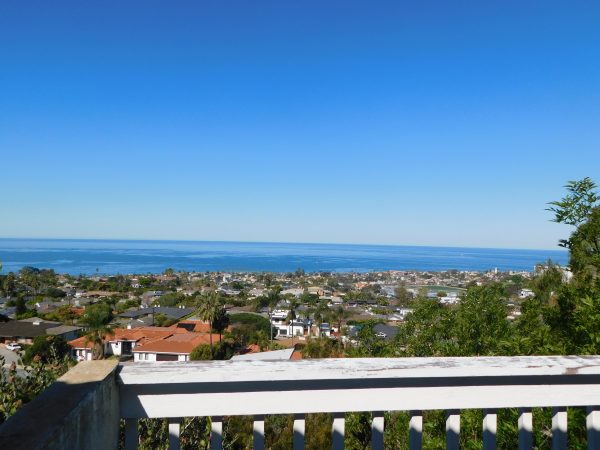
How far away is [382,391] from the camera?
156cm

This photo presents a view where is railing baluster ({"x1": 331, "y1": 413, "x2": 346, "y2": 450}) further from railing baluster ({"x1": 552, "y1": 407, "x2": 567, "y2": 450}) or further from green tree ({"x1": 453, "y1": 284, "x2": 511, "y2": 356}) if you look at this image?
green tree ({"x1": 453, "y1": 284, "x2": 511, "y2": 356})

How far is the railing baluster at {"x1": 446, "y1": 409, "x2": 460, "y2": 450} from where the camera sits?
166cm

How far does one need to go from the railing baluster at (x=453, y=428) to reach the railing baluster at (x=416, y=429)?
0.13 metres

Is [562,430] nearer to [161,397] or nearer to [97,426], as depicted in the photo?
[161,397]

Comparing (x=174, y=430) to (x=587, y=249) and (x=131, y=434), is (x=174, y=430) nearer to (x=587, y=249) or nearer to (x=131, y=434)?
(x=131, y=434)

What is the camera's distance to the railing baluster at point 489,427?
1681 mm

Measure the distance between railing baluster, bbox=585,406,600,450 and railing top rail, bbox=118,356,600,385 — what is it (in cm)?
21

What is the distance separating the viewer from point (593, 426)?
172 centimetres

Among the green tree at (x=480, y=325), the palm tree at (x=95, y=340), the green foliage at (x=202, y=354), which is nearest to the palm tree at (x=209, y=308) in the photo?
the palm tree at (x=95, y=340)

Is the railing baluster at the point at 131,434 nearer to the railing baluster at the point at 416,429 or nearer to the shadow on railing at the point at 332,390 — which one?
the shadow on railing at the point at 332,390

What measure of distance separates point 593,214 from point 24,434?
154 inches

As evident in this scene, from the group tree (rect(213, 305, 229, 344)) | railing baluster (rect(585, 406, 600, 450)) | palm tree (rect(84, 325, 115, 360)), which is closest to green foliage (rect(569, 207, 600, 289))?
railing baluster (rect(585, 406, 600, 450))

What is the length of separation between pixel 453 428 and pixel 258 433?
2.59ft

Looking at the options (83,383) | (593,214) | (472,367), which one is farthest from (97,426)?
(593,214)
